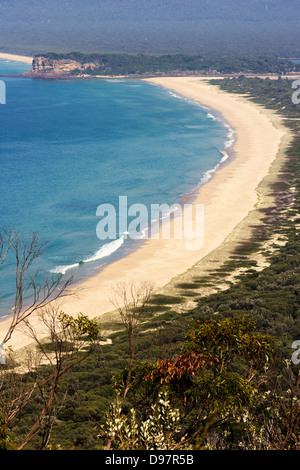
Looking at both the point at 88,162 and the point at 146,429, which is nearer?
the point at 146,429

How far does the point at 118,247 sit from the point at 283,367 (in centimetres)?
2757

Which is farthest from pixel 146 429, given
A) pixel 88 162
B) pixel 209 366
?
pixel 88 162

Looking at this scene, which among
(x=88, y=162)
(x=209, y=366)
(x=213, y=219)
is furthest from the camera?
(x=88, y=162)

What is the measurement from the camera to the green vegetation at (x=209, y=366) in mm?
14250

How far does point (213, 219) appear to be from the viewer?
178ft

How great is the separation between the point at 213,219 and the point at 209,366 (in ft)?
123

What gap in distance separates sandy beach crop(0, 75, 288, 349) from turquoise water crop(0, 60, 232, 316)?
236cm

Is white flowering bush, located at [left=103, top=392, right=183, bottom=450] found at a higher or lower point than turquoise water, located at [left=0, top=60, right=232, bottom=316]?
lower

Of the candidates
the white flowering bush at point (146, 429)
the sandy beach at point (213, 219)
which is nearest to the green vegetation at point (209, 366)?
the white flowering bush at point (146, 429)

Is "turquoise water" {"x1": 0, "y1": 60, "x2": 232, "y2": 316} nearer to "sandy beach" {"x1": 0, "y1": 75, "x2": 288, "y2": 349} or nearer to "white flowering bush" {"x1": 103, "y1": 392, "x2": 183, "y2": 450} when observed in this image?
"sandy beach" {"x1": 0, "y1": 75, "x2": 288, "y2": 349}

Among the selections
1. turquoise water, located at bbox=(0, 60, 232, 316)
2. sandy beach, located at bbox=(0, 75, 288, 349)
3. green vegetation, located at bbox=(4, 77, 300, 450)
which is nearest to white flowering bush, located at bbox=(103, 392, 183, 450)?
green vegetation, located at bbox=(4, 77, 300, 450)

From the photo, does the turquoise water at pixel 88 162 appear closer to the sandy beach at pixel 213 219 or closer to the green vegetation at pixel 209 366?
the sandy beach at pixel 213 219

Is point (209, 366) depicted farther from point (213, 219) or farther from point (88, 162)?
point (88, 162)

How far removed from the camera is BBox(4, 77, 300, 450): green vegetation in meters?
14.2
